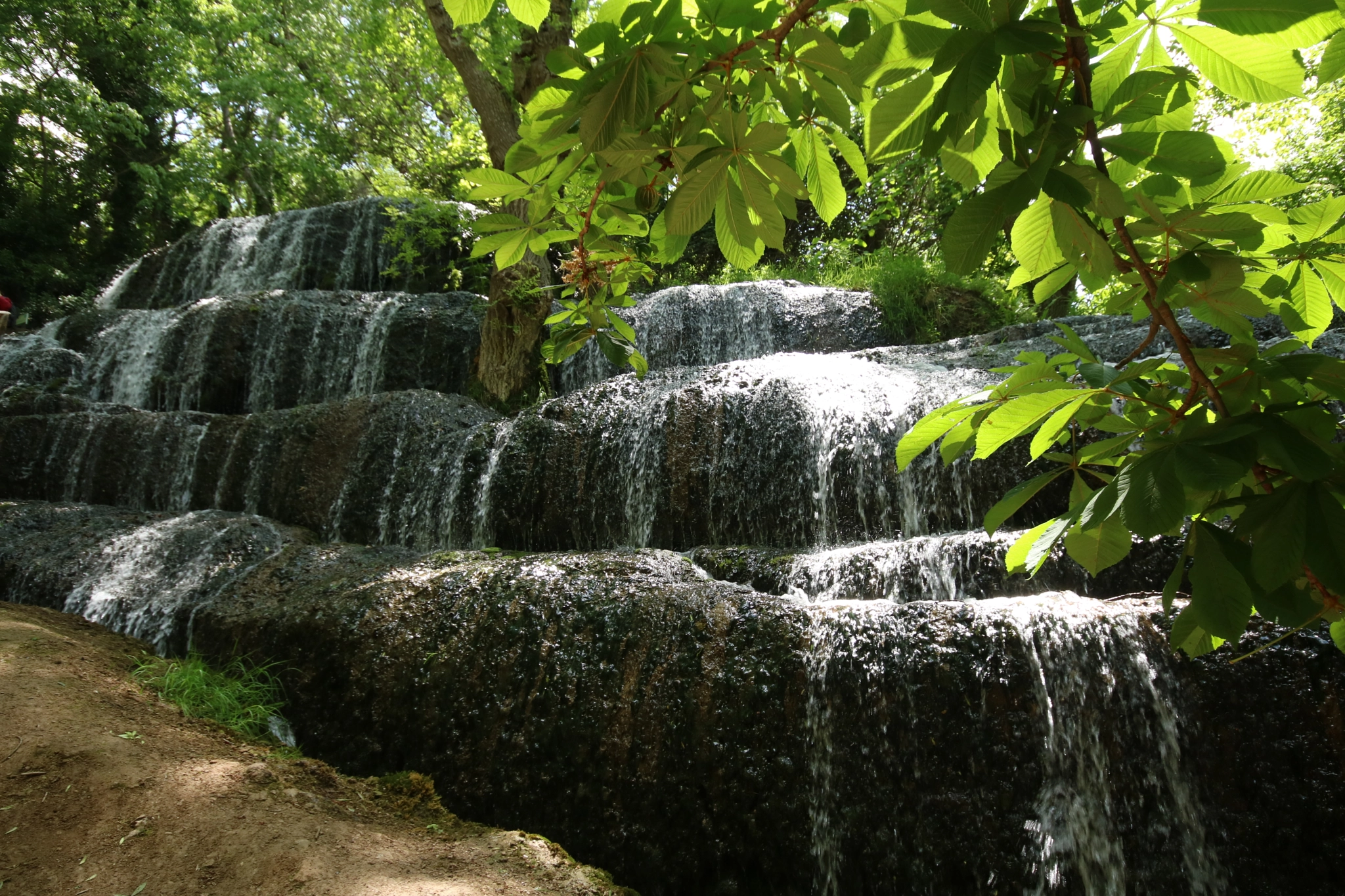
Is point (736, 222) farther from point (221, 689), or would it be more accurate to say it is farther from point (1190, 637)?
point (221, 689)

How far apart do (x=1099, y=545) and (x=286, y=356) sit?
410 inches

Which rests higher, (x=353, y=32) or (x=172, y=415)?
(x=353, y=32)

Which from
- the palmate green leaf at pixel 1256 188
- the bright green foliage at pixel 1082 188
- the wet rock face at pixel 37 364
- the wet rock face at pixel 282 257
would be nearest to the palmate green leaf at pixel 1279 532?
the bright green foliage at pixel 1082 188

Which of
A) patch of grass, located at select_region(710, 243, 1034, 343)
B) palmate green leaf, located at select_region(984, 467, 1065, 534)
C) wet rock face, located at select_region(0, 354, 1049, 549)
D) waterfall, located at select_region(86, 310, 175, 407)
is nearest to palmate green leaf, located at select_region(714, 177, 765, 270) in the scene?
palmate green leaf, located at select_region(984, 467, 1065, 534)

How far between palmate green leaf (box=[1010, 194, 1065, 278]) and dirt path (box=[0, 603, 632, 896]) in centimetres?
250

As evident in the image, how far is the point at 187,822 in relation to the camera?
102 inches

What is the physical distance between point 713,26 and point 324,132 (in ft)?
71.8

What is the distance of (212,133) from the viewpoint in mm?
20734

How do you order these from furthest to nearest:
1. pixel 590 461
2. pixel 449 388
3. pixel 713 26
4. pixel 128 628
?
pixel 449 388 → pixel 590 461 → pixel 128 628 → pixel 713 26

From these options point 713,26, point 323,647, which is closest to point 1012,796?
point 713,26

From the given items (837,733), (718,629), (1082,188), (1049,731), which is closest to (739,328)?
(718,629)

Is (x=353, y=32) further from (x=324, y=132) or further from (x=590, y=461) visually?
(x=590, y=461)

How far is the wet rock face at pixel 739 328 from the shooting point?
9164 millimetres

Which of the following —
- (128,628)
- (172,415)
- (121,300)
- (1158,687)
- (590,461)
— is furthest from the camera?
(121,300)
